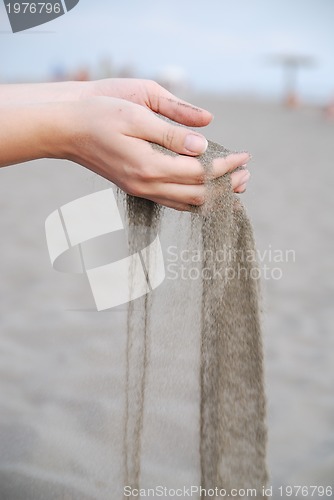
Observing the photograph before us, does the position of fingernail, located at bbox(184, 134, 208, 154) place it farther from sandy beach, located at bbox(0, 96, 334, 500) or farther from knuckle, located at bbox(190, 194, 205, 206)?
sandy beach, located at bbox(0, 96, 334, 500)

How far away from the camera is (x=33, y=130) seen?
169cm

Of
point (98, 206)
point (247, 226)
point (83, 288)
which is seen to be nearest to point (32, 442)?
point (98, 206)

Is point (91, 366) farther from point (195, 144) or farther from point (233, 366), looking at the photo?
point (195, 144)

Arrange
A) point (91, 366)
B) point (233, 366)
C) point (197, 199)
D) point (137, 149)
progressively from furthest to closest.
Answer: point (91, 366) < point (233, 366) < point (197, 199) < point (137, 149)

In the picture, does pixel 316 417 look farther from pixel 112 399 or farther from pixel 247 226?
pixel 247 226

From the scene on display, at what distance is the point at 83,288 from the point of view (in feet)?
14.0

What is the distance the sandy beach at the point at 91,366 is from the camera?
2375 millimetres

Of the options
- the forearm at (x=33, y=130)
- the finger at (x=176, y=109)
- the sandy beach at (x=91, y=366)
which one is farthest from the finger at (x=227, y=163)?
the sandy beach at (x=91, y=366)

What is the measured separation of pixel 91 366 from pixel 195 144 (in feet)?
5.70

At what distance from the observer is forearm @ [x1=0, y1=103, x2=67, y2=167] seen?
1669mm

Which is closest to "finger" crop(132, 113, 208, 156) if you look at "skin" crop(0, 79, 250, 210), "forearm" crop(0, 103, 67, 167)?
"skin" crop(0, 79, 250, 210)

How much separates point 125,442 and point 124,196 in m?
0.76

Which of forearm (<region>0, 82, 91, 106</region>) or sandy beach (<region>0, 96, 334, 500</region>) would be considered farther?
sandy beach (<region>0, 96, 334, 500</region>)

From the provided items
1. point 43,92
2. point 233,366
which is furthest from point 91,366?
point 43,92
